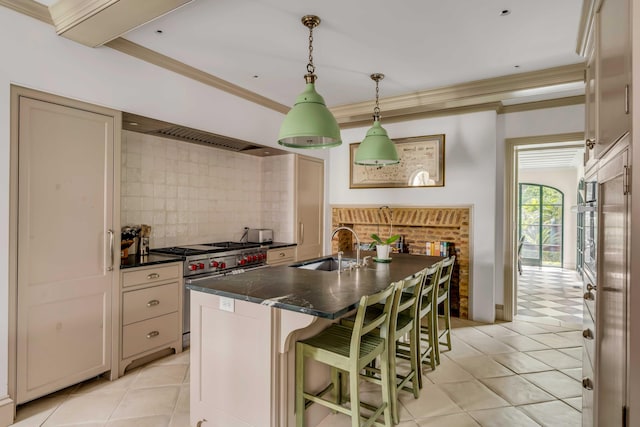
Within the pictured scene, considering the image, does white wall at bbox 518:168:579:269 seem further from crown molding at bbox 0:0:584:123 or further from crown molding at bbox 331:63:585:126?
crown molding at bbox 331:63:585:126

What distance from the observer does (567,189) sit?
862 cm

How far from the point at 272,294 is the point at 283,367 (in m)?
0.39

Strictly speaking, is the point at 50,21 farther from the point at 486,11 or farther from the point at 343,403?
the point at 343,403

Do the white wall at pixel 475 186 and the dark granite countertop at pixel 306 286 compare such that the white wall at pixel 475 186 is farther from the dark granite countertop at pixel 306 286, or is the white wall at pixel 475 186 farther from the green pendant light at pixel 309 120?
the green pendant light at pixel 309 120

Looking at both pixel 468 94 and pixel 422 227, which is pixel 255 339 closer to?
pixel 422 227

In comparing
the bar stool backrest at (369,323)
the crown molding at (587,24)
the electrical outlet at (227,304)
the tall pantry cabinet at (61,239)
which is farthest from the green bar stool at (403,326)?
the tall pantry cabinet at (61,239)

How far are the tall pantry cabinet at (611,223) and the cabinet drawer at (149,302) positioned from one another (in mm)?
3010

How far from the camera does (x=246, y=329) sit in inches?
76.9

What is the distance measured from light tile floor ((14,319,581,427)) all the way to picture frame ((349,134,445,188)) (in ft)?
7.08

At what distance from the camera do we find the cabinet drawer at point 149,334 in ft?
9.36

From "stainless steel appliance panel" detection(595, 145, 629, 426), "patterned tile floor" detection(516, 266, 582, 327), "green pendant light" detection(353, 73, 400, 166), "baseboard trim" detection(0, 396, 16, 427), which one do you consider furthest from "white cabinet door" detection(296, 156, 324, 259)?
"stainless steel appliance panel" detection(595, 145, 629, 426)

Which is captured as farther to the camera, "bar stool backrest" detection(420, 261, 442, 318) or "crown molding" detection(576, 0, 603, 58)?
"bar stool backrest" detection(420, 261, 442, 318)

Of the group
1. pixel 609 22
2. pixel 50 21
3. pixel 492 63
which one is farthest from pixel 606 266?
pixel 50 21

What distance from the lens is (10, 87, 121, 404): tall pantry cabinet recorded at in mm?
2252
